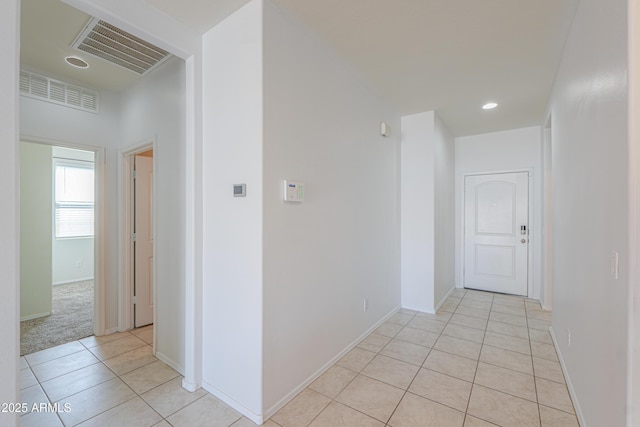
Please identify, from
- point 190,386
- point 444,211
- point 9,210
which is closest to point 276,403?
point 190,386

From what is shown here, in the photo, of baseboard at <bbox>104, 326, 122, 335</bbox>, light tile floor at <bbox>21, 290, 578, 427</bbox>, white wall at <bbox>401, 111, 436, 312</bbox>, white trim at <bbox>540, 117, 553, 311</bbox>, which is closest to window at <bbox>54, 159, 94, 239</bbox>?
baseboard at <bbox>104, 326, 122, 335</bbox>

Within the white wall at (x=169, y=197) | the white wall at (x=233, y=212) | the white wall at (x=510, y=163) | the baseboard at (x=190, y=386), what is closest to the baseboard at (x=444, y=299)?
the white wall at (x=510, y=163)

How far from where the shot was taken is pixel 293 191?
6.56ft

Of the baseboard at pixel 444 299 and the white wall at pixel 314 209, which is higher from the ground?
the white wall at pixel 314 209

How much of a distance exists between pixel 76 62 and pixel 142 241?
1.91 m

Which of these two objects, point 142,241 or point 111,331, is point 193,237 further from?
point 111,331

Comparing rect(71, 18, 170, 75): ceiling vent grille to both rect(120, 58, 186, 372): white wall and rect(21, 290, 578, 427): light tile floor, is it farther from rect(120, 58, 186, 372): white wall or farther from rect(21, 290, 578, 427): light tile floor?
rect(21, 290, 578, 427): light tile floor

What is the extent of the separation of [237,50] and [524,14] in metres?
2.02

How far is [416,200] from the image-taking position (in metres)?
3.84

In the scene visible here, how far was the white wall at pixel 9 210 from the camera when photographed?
119cm

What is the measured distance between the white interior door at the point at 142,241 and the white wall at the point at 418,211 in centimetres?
331

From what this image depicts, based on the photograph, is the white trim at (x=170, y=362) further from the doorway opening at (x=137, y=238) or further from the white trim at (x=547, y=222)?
the white trim at (x=547, y=222)

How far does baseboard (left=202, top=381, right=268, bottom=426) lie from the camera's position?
179 centimetres

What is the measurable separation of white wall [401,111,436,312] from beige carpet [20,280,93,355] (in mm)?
3986
